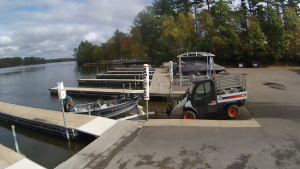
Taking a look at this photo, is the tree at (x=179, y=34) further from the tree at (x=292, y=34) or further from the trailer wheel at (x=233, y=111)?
the trailer wheel at (x=233, y=111)

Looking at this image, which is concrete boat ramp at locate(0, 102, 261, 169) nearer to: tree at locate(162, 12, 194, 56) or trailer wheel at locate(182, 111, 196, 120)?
trailer wheel at locate(182, 111, 196, 120)

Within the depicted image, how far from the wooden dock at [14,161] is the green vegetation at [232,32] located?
3347cm

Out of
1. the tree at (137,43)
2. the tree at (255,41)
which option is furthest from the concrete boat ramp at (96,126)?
the tree at (137,43)

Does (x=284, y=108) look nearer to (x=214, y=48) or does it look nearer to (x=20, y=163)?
(x=20, y=163)

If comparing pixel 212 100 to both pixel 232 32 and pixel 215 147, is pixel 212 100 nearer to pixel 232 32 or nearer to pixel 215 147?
pixel 215 147

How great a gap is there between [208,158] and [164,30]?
41089 millimetres

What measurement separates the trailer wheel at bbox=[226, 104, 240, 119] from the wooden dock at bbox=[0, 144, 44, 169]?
7.57 meters

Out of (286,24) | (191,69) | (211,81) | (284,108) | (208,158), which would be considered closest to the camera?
(208,158)

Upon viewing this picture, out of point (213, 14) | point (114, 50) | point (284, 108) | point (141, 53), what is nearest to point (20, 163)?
point (284, 108)

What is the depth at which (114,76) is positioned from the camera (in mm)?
39375

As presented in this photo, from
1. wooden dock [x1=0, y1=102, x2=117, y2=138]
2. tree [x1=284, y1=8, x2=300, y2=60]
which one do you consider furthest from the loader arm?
tree [x1=284, y1=8, x2=300, y2=60]

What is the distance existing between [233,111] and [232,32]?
28.7m

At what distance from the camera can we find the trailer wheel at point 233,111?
9570 mm

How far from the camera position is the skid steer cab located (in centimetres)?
957
